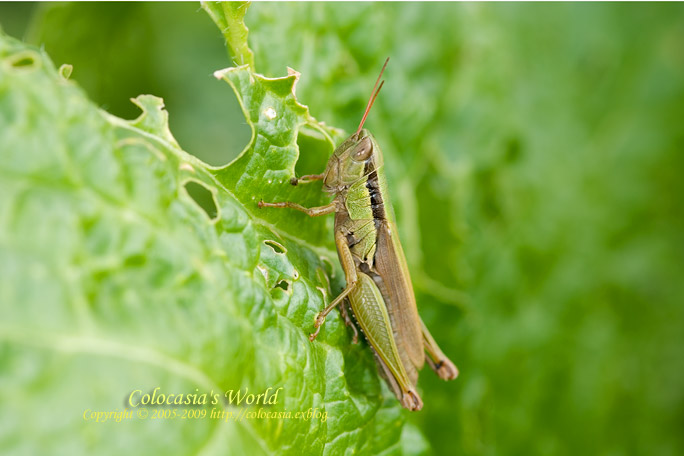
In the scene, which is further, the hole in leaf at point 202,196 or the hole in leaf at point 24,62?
the hole in leaf at point 202,196

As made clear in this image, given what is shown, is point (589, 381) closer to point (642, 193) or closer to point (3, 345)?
point (642, 193)

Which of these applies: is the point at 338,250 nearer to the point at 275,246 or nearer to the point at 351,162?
the point at 351,162

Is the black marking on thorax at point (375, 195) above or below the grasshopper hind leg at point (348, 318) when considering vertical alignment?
above

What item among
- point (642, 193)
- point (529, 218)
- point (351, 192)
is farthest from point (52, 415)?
point (642, 193)

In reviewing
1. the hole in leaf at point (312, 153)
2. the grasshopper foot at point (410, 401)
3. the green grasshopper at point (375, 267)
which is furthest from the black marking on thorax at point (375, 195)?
the grasshopper foot at point (410, 401)

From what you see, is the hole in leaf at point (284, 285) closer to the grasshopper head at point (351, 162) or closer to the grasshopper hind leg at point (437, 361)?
the grasshopper head at point (351, 162)

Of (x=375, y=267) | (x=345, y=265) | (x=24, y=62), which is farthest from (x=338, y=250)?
(x=24, y=62)

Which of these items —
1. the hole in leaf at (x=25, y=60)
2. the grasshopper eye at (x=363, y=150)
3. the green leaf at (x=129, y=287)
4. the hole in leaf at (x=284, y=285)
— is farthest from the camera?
the grasshopper eye at (x=363, y=150)
